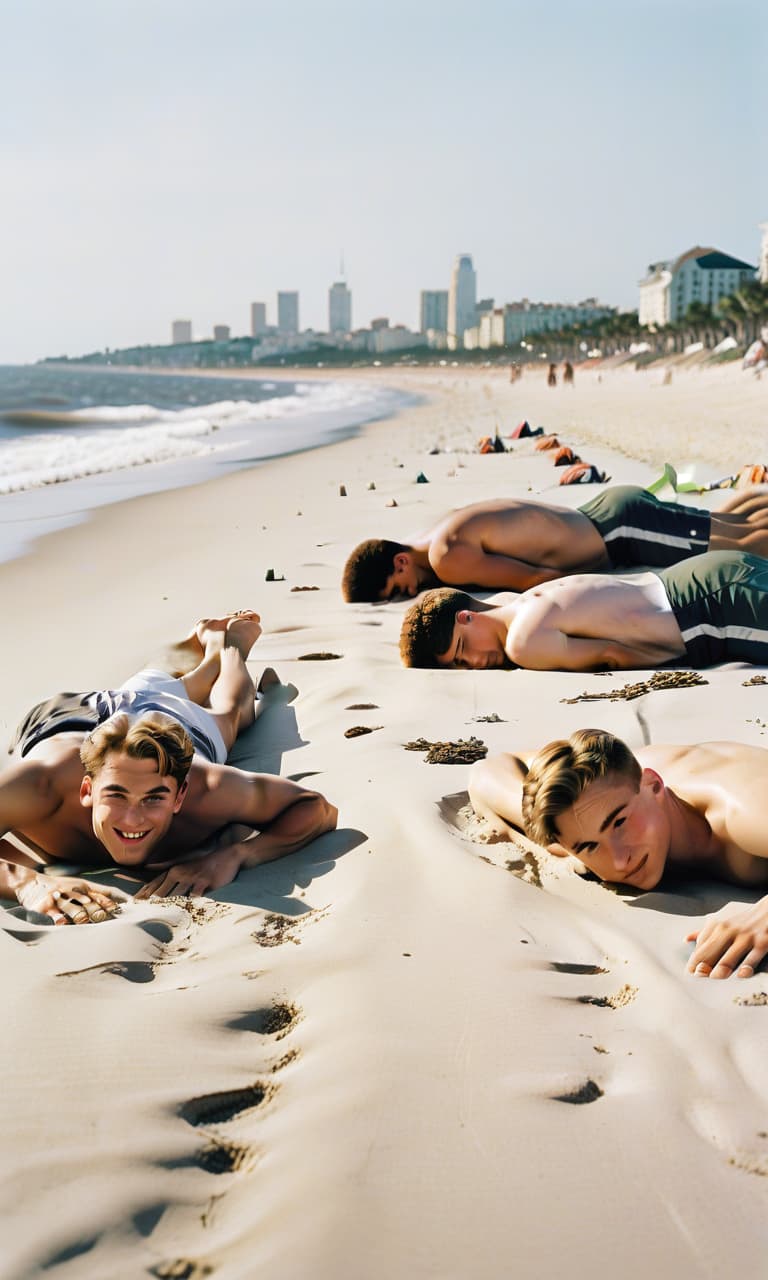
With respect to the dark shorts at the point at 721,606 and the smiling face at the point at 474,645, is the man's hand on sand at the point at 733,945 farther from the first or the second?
the smiling face at the point at 474,645

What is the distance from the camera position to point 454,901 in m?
3.22

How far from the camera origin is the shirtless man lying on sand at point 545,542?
23.1ft

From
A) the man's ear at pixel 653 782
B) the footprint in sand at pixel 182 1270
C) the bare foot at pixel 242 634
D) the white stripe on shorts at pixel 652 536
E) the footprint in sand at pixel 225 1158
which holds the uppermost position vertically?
the white stripe on shorts at pixel 652 536

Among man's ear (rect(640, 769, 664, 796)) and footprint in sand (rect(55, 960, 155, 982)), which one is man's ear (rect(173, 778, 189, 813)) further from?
man's ear (rect(640, 769, 664, 796))

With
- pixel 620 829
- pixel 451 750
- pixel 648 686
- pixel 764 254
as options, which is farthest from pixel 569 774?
pixel 764 254

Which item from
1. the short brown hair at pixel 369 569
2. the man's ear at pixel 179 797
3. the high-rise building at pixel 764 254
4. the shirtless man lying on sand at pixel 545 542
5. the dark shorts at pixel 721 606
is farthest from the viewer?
the high-rise building at pixel 764 254

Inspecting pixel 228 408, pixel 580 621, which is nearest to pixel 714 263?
pixel 228 408

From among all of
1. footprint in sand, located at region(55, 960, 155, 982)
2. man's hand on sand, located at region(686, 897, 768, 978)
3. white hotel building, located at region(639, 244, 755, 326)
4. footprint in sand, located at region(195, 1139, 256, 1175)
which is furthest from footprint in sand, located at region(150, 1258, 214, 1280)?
white hotel building, located at region(639, 244, 755, 326)

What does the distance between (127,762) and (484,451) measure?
44.7ft

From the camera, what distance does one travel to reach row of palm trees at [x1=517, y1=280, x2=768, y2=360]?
2721 inches

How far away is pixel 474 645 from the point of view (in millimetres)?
5766

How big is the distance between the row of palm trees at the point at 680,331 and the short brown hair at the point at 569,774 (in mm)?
67714

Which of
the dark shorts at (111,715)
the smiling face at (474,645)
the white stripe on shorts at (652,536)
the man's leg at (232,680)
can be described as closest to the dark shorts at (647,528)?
the white stripe on shorts at (652,536)

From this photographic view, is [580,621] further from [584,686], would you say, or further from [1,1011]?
[1,1011]
